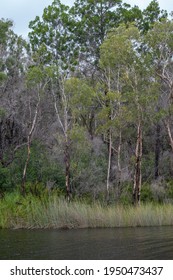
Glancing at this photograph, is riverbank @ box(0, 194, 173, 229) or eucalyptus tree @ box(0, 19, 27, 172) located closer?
riverbank @ box(0, 194, 173, 229)

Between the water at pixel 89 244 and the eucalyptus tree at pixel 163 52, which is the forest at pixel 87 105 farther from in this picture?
the water at pixel 89 244

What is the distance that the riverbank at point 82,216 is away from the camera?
20.9 meters

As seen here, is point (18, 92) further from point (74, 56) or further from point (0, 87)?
point (74, 56)

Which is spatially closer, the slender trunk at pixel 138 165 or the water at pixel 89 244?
the water at pixel 89 244

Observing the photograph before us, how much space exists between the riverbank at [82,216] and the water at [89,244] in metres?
0.89

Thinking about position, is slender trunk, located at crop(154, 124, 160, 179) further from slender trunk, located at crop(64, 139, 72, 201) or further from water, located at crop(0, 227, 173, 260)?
water, located at crop(0, 227, 173, 260)

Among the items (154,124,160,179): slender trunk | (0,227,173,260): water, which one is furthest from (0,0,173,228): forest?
(0,227,173,260): water

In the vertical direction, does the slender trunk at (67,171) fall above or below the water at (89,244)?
above

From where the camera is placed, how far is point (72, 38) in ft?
109

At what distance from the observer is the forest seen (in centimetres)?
2467

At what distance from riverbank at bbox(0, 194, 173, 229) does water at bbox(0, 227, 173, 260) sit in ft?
2.91

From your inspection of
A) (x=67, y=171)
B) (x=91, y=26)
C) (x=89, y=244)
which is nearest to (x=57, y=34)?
(x=91, y=26)

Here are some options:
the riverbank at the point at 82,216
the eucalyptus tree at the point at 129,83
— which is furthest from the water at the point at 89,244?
the eucalyptus tree at the point at 129,83

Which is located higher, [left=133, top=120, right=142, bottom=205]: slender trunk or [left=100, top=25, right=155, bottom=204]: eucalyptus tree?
[left=100, top=25, right=155, bottom=204]: eucalyptus tree
